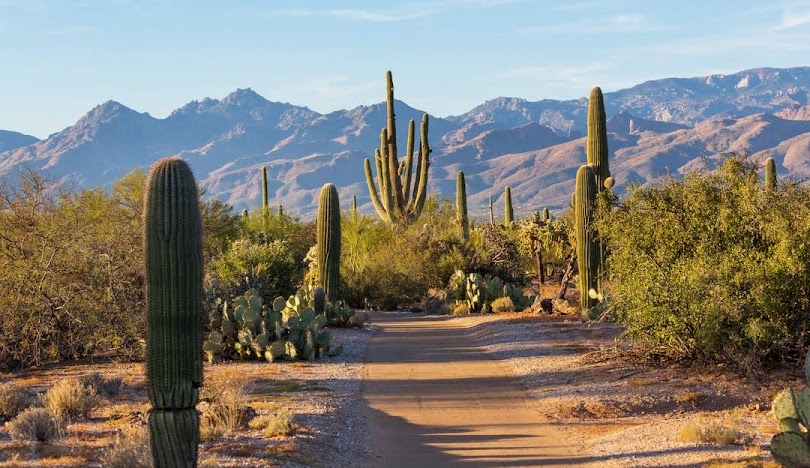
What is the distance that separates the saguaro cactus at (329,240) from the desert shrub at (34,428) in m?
12.9

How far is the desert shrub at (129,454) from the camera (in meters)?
9.01

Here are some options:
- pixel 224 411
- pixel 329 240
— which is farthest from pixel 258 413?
pixel 329 240

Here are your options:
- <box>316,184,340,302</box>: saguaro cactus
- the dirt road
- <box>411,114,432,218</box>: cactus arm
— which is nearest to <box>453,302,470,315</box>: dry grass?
<box>316,184,340,302</box>: saguaro cactus

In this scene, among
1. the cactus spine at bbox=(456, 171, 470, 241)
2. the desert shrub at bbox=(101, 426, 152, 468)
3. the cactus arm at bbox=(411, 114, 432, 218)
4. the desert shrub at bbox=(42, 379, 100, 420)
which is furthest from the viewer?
the cactus spine at bbox=(456, 171, 470, 241)

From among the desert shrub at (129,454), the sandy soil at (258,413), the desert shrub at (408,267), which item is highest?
the desert shrub at (408,267)

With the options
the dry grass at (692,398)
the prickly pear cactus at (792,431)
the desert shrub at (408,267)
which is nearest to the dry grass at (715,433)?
the prickly pear cactus at (792,431)

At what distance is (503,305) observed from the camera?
2728cm

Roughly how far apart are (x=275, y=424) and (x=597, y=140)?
1368 centimetres

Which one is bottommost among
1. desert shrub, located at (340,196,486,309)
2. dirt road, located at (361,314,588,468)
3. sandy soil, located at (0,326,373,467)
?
dirt road, located at (361,314,588,468)

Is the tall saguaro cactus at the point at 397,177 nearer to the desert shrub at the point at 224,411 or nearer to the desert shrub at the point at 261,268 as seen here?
the desert shrub at the point at 261,268

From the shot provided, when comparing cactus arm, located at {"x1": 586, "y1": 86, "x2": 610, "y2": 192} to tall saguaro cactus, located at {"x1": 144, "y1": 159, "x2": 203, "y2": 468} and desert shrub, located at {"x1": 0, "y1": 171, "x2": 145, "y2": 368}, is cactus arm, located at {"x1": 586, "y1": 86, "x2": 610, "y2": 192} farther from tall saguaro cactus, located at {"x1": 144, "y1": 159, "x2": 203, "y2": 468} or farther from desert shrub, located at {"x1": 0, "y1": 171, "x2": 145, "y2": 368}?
tall saguaro cactus, located at {"x1": 144, "y1": 159, "x2": 203, "y2": 468}

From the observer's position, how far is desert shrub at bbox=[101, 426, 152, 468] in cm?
901

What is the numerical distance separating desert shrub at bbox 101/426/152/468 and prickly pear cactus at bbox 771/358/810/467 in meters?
5.76

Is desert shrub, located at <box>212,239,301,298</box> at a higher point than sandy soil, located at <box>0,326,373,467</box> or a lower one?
higher
